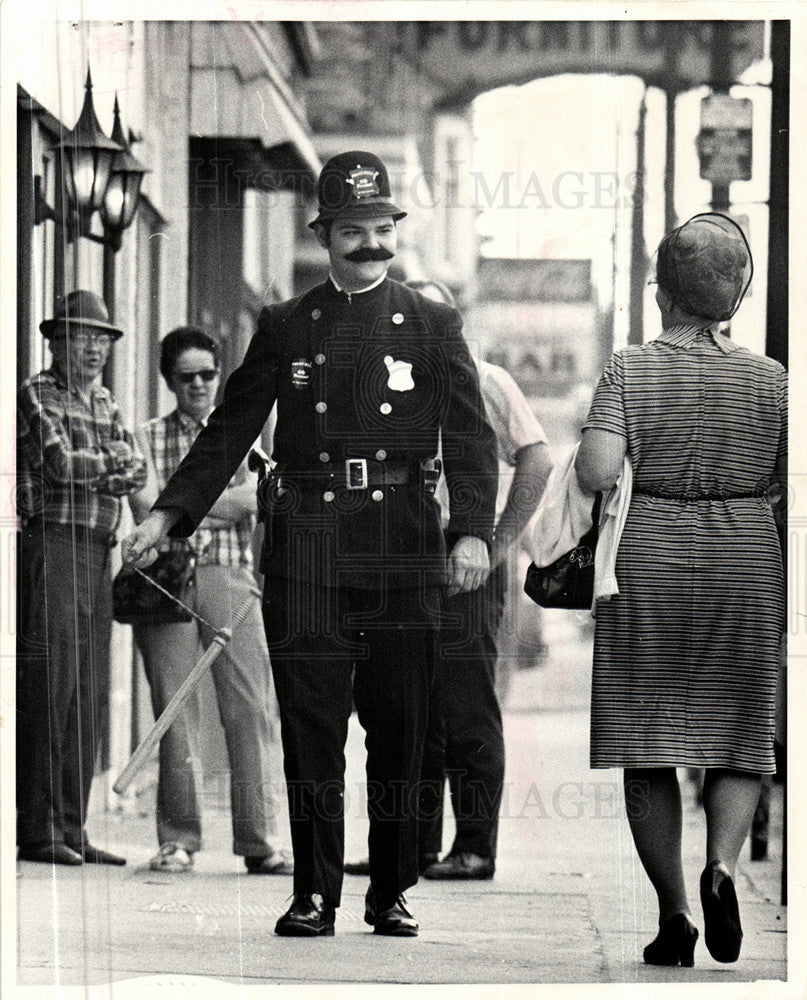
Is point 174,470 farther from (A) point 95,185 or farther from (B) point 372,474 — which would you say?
(A) point 95,185

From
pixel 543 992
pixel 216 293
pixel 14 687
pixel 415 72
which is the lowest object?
pixel 543 992

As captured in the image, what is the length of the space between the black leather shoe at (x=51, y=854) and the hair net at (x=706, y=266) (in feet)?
8.00

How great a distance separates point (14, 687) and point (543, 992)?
A: 5.93 ft

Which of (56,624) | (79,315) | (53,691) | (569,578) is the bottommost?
(53,691)

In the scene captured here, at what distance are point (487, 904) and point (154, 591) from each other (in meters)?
1.36

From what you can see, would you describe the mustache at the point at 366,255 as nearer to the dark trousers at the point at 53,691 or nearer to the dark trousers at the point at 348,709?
the dark trousers at the point at 348,709

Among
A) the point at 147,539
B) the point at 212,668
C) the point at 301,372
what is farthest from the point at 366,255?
the point at 212,668

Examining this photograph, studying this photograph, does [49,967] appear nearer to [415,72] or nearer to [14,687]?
[14,687]

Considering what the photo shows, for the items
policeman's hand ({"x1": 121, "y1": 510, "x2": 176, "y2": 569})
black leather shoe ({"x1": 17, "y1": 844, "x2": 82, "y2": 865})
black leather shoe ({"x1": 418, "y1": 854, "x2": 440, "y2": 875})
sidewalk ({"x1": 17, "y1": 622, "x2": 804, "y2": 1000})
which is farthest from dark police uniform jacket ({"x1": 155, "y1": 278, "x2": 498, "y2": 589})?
black leather shoe ({"x1": 17, "y1": 844, "x2": 82, "y2": 865})

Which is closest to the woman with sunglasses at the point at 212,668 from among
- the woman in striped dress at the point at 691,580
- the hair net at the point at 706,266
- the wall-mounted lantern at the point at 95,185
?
the wall-mounted lantern at the point at 95,185

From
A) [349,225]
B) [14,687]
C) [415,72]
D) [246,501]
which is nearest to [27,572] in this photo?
[14,687]

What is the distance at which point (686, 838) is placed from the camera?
4.49m

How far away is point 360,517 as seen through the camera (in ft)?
14.8

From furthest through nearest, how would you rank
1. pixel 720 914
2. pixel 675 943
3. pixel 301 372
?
pixel 301 372 → pixel 675 943 → pixel 720 914
